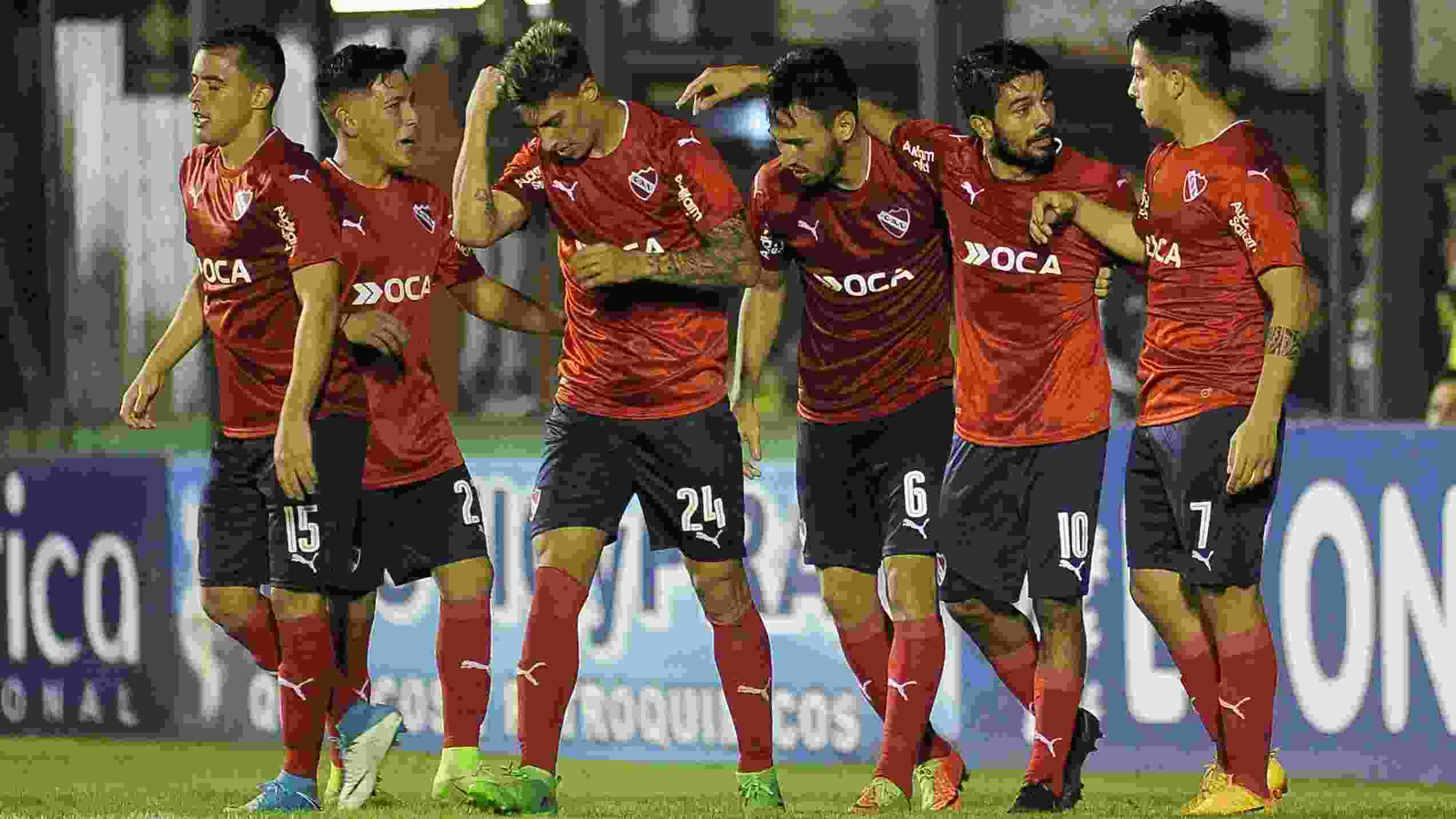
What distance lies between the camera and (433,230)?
786cm

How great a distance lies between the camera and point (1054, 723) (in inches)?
281

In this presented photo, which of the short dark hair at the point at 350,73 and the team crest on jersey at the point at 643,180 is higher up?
the short dark hair at the point at 350,73

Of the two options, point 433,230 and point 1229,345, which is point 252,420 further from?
point 1229,345

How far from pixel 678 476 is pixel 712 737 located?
296cm

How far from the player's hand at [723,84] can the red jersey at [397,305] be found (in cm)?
91

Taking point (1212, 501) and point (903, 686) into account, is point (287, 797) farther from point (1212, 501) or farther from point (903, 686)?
point (1212, 501)

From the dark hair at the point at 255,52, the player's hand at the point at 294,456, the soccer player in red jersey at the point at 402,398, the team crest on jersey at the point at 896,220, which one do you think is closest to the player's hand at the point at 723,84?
the team crest on jersey at the point at 896,220

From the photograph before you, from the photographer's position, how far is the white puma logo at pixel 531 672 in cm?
710

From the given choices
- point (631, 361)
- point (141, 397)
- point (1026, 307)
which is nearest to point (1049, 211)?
point (1026, 307)

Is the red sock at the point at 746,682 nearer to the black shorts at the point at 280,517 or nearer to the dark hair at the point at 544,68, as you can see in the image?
the black shorts at the point at 280,517

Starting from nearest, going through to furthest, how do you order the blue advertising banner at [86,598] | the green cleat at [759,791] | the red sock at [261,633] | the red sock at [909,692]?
the red sock at [909,692]
the green cleat at [759,791]
the red sock at [261,633]
the blue advertising banner at [86,598]

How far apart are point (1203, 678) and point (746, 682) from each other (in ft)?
4.43

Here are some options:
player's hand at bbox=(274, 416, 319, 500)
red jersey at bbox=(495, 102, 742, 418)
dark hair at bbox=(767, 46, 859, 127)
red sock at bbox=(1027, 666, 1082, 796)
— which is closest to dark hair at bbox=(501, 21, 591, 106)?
red jersey at bbox=(495, 102, 742, 418)

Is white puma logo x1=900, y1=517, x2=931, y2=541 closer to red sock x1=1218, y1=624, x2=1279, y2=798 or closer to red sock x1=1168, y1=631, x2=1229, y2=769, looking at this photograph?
red sock x1=1168, y1=631, x2=1229, y2=769
